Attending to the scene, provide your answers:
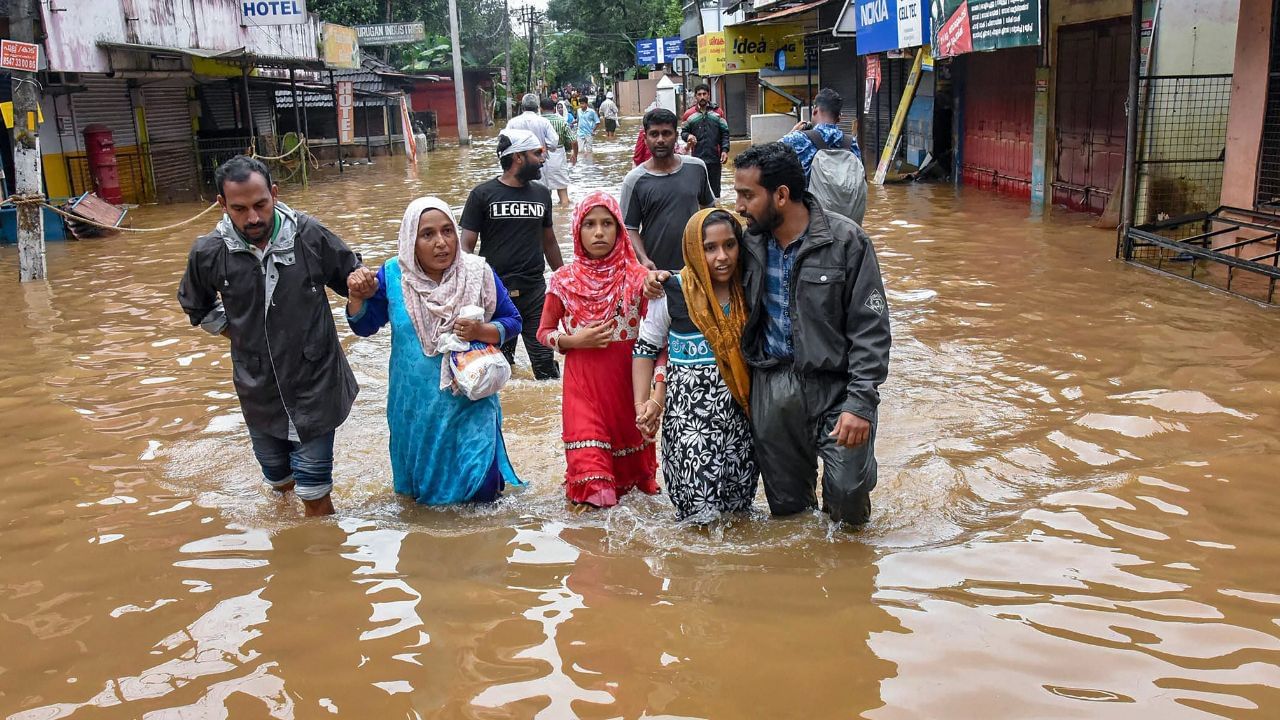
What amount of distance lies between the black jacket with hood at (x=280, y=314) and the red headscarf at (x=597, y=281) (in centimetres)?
91

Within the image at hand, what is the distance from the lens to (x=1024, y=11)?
12.9 metres

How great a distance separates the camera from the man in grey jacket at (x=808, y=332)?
3816 millimetres

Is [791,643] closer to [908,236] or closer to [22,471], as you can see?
[22,471]

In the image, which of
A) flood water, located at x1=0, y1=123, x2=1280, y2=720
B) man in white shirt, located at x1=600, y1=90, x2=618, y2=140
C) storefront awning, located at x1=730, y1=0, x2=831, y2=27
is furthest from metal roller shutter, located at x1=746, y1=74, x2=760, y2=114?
flood water, located at x1=0, y1=123, x2=1280, y2=720

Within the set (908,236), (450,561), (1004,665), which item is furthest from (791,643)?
(908,236)

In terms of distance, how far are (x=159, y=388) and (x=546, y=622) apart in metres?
4.98

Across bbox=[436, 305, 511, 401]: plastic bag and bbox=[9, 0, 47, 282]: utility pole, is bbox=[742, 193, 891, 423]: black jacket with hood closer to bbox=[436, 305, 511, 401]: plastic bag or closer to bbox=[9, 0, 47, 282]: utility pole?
bbox=[436, 305, 511, 401]: plastic bag

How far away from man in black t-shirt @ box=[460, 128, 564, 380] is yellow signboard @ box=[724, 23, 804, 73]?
73.8 ft

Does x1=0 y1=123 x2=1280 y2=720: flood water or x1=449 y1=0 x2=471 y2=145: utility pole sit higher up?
x1=449 y1=0 x2=471 y2=145: utility pole

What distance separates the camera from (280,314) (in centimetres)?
438

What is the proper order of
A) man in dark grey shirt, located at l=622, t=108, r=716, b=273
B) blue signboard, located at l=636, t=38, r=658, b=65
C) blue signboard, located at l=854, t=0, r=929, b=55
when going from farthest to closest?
1. blue signboard, located at l=636, t=38, r=658, b=65
2. blue signboard, located at l=854, t=0, r=929, b=55
3. man in dark grey shirt, located at l=622, t=108, r=716, b=273

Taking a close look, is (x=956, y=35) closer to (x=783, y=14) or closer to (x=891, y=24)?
(x=891, y=24)

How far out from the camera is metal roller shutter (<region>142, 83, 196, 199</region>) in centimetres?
2250

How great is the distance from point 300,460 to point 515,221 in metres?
2.63
